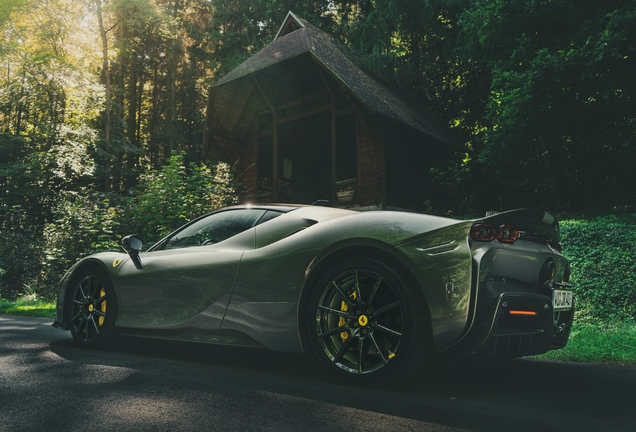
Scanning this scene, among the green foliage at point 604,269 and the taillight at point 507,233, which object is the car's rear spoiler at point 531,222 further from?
the green foliage at point 604,269

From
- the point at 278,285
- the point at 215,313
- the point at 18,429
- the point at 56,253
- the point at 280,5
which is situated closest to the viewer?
the point at 18,429

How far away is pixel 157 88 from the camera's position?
118ft

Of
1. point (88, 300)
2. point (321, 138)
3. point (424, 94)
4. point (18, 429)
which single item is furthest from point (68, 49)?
point (18, 429)

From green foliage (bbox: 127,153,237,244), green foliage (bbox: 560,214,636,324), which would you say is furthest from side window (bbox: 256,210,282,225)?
green foliage (bbox: 127,153,237,244)

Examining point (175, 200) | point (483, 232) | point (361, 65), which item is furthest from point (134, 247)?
point (361, 65)

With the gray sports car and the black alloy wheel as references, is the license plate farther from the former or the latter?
the black alloy wheel

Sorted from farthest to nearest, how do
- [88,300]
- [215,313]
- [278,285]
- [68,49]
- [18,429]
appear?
[68,49] → [88,300] → [215,313] → [278,285] → [18,429]

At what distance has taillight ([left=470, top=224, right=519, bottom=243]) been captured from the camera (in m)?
3.13

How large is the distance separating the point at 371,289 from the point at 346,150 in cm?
1801

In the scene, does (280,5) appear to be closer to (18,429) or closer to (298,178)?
(298,178)

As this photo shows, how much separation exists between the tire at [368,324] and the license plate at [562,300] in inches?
38.6

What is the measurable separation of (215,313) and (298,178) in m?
16.8

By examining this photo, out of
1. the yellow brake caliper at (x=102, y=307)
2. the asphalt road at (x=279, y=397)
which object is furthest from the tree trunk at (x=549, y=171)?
the yellow brake caliper at (x=102, y=307)

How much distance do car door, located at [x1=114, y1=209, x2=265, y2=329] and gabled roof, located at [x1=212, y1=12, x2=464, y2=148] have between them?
1027 cm
